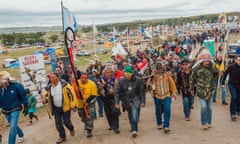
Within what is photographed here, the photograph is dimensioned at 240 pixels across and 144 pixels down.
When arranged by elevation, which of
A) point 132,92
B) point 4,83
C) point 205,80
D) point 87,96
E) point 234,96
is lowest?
point 234,96

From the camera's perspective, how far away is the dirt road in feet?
20.4

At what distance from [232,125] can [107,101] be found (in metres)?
3.21

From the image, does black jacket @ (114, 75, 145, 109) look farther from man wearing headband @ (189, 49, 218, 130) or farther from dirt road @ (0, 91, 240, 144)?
man wearing headband @ (189, 49, 218, 130)

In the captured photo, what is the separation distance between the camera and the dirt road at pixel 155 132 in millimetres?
6215

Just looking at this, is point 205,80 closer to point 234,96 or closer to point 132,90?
point 234,96

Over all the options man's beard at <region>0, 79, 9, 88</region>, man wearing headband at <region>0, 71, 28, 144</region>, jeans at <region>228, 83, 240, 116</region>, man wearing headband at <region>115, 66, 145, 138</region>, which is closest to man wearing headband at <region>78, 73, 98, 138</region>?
man wearing headband at <region>115, 66, 145, 138</region>

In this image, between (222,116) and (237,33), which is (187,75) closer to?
(222,116)

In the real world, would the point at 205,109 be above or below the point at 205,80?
below

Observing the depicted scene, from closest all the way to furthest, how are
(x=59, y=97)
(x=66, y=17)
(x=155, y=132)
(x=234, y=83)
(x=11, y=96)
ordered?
1. (x=11, y=96)
2. (x=59, y=97)
3. (x=155, y=132)
4. (x=234, y=83)
5. (x=66, y=17)

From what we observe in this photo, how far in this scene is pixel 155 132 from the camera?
683cm

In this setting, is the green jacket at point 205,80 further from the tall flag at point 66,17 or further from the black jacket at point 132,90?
the tall flag at point 66,17

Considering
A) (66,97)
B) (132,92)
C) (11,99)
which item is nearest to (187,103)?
(132,92)

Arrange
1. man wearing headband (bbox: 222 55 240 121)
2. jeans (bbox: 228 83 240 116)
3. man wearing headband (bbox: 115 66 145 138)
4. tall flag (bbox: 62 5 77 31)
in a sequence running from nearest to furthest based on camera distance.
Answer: man wearing headband (bbox: 115 66 145 138), man wearing headband (bbox: 222 55 240 121), jeans (bbox: 228 83 240 116), tall flag (bbox: 62 5 77 31)

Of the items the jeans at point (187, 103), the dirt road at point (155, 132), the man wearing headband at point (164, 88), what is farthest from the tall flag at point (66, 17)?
the jeans at point (187, 103)
